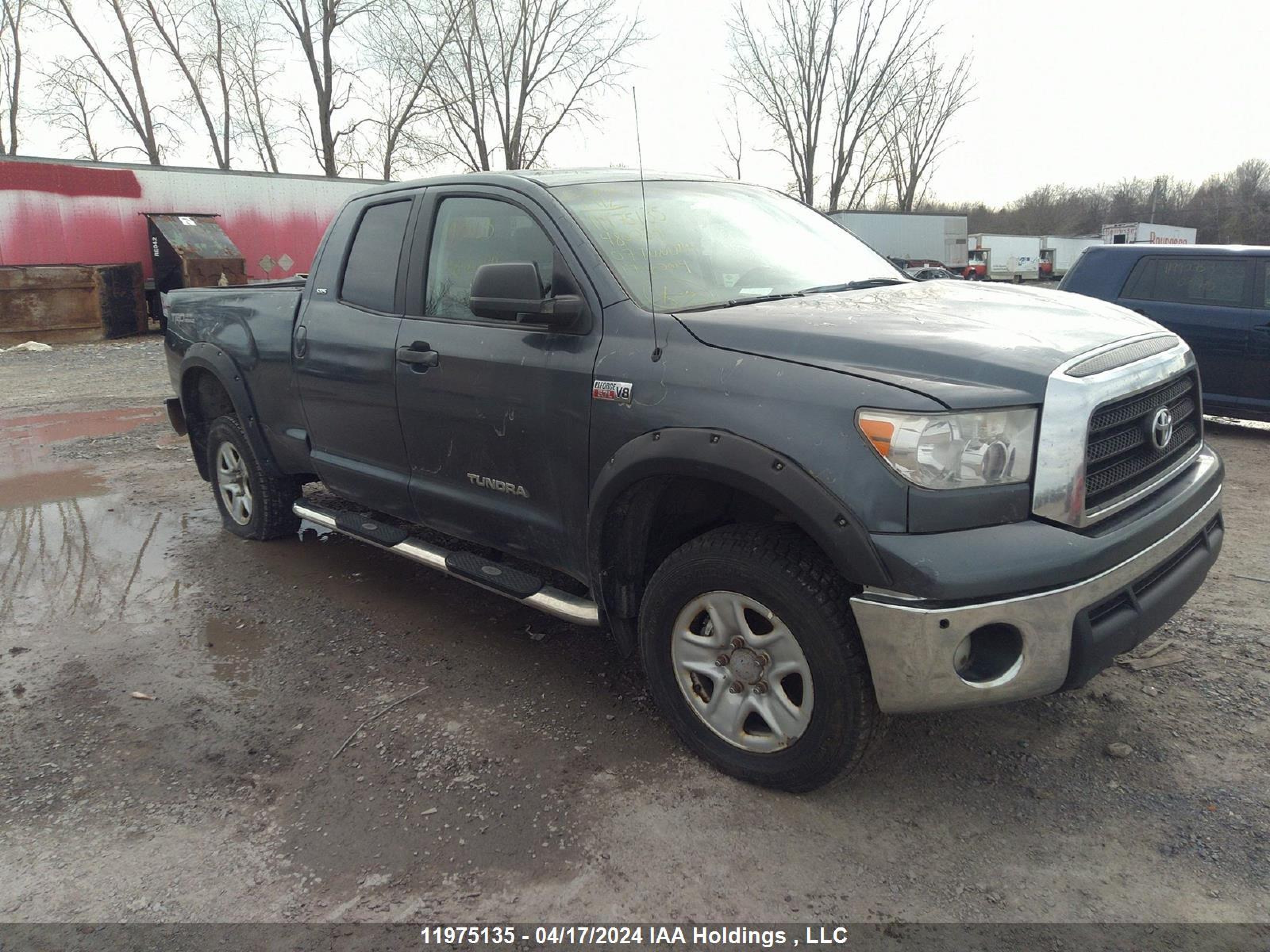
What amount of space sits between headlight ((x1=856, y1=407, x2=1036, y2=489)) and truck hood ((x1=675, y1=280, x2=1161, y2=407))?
5cm

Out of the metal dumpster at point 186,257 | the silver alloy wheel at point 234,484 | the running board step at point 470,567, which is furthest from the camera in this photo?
the metal dumpster at point 186,257

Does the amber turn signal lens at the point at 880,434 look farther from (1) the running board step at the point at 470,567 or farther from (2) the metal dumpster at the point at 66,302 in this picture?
(2) the metal dumpster at the point at 66,302

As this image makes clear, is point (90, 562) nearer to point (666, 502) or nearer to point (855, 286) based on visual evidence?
point (666, 502)

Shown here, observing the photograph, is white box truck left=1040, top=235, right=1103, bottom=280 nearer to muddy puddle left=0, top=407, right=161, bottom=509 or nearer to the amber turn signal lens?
muddy puddle left=0, top=407, right=161, bottom=509

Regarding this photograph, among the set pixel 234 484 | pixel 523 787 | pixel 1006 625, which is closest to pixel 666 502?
pixel 523 787

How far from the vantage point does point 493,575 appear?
3.54 m

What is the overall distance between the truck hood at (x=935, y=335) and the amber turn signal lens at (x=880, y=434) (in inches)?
4.6

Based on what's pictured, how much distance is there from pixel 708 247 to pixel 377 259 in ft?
5.26

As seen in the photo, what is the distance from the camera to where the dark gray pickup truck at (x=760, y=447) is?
2383 millimetres

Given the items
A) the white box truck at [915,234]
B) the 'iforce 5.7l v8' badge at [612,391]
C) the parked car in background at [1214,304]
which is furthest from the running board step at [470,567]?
the white box truck at [915,234]

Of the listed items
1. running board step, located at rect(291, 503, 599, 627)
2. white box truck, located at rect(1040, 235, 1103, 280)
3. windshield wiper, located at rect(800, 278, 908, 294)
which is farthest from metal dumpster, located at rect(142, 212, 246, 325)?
white box truck, located at rect(1040, 235, 1103, 280)

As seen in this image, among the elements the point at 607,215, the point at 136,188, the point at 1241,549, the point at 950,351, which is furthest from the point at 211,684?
the point at 136,188

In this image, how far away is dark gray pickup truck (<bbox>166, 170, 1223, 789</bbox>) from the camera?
7.82ft

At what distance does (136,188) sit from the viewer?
19859mm
